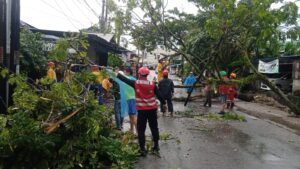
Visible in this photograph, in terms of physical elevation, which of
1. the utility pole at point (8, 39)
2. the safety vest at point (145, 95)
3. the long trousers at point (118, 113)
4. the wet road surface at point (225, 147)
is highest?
the utility pole at point (8, 39)

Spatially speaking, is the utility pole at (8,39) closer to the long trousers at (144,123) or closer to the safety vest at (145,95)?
the safety vest at (145,95)

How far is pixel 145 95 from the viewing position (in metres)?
7.30

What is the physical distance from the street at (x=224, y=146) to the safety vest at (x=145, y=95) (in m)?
1.00

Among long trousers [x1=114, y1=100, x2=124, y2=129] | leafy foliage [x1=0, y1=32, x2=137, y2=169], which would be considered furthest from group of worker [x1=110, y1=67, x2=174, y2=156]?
long trousers [x1=114, y1=100, x2=124, y2=129]

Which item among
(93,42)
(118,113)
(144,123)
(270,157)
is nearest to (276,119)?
(270,157)

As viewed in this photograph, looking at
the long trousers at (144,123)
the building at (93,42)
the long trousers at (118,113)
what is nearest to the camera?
the long trousers at (144,123)

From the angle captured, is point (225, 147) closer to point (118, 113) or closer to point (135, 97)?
point (135, 97)

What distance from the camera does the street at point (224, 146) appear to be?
22.4ft

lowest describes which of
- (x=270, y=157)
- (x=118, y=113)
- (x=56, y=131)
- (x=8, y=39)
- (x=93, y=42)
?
(x=270, y=157)

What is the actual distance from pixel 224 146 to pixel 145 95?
2.46m

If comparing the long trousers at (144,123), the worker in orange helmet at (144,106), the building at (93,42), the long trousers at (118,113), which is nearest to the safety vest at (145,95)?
the worker in orange helmet at (144,106)

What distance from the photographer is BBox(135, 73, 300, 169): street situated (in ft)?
22.4

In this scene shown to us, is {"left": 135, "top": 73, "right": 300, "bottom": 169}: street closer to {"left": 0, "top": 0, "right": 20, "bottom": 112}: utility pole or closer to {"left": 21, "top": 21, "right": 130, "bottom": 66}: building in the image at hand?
{"left": 0, "top": 0, "right": 20, "bottom": 112}: utility pole

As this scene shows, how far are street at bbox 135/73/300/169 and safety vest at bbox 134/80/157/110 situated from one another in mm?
1001
